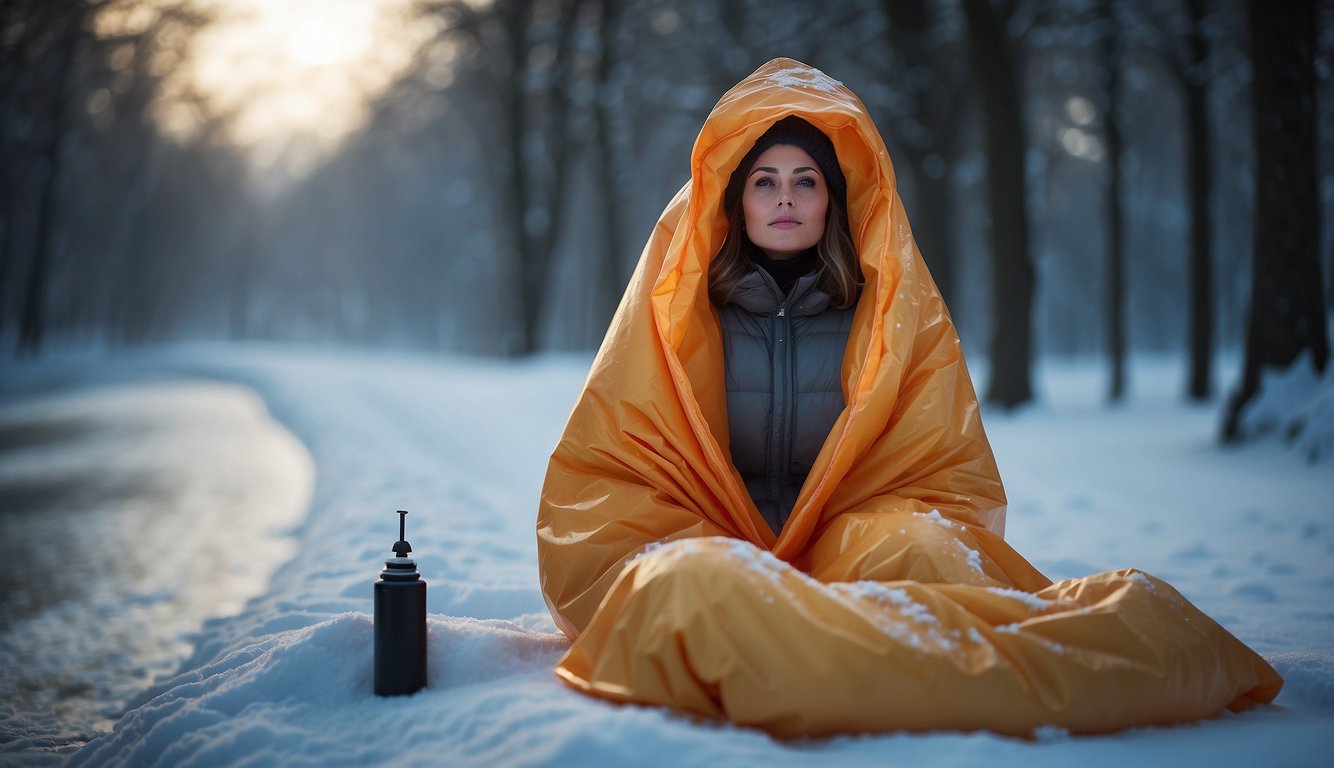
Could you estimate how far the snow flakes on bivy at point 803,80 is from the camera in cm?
332

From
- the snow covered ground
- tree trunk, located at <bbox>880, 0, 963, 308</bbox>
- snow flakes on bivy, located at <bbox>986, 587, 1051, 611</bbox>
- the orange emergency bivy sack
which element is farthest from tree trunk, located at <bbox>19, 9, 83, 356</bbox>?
snow flakes on bivy, located at <bbox>986, 587, 1051, 611</bbox>

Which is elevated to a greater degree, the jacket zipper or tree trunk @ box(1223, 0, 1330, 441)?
tree trunk @ box(1223, 0, 1330, 441)

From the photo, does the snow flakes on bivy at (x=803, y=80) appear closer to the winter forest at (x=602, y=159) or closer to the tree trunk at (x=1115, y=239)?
the winter forest at (x=602, y=159)

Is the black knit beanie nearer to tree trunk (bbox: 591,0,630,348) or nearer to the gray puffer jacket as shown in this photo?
the gray puffer jacket

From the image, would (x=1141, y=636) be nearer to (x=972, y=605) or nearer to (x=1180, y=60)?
(x=972, y=605)

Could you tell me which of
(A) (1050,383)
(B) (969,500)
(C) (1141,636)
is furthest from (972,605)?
(A) (1050,383)

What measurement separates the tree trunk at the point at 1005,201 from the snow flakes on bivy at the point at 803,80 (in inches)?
336

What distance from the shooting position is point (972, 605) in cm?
242

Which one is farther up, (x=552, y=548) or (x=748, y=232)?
(x=748, y=232)

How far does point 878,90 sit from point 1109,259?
4458 millimetres

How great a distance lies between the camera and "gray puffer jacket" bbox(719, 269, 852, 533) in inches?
126

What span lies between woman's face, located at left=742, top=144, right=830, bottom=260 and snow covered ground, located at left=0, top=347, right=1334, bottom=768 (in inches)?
56.1

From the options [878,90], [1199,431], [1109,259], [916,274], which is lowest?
[1199,431]

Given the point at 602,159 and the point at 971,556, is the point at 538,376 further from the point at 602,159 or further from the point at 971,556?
the point at 971,556
